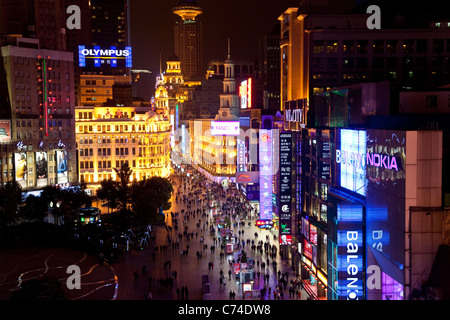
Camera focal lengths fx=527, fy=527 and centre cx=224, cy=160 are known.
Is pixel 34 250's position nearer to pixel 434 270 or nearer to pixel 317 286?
pixel 317 286

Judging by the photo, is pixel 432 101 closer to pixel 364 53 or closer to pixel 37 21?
pixel 364 53

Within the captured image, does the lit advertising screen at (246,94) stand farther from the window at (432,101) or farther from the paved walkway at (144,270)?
the window at (432,101)


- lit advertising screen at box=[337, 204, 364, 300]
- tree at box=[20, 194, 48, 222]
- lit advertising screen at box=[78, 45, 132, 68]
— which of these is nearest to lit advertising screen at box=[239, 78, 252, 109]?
lit advertising screen at box=[78, 45, 132, 68]

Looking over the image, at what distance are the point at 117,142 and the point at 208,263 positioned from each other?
59486 mm

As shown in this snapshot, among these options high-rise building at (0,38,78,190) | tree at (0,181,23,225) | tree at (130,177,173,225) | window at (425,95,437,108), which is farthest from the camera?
high-rise building at (0,38,78,190)

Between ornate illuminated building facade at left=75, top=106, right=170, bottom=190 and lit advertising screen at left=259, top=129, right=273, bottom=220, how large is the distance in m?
44.0

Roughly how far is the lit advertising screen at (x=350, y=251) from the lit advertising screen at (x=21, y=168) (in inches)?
2425

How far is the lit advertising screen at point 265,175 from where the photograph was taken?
176ft

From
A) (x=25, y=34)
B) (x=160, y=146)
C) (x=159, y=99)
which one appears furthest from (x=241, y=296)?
(x=159, y=99)

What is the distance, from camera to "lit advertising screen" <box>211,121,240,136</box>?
10288 cm

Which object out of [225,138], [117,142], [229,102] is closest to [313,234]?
[225,138]

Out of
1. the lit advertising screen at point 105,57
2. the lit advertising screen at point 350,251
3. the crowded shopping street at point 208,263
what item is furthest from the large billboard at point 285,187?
the lit advertising screen at point 105,57

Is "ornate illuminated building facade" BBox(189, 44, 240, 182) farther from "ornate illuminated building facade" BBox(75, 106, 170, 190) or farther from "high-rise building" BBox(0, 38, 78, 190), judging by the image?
"high-rise building" BBox(0, 38, 78, 190)

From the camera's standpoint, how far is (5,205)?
5859cm
